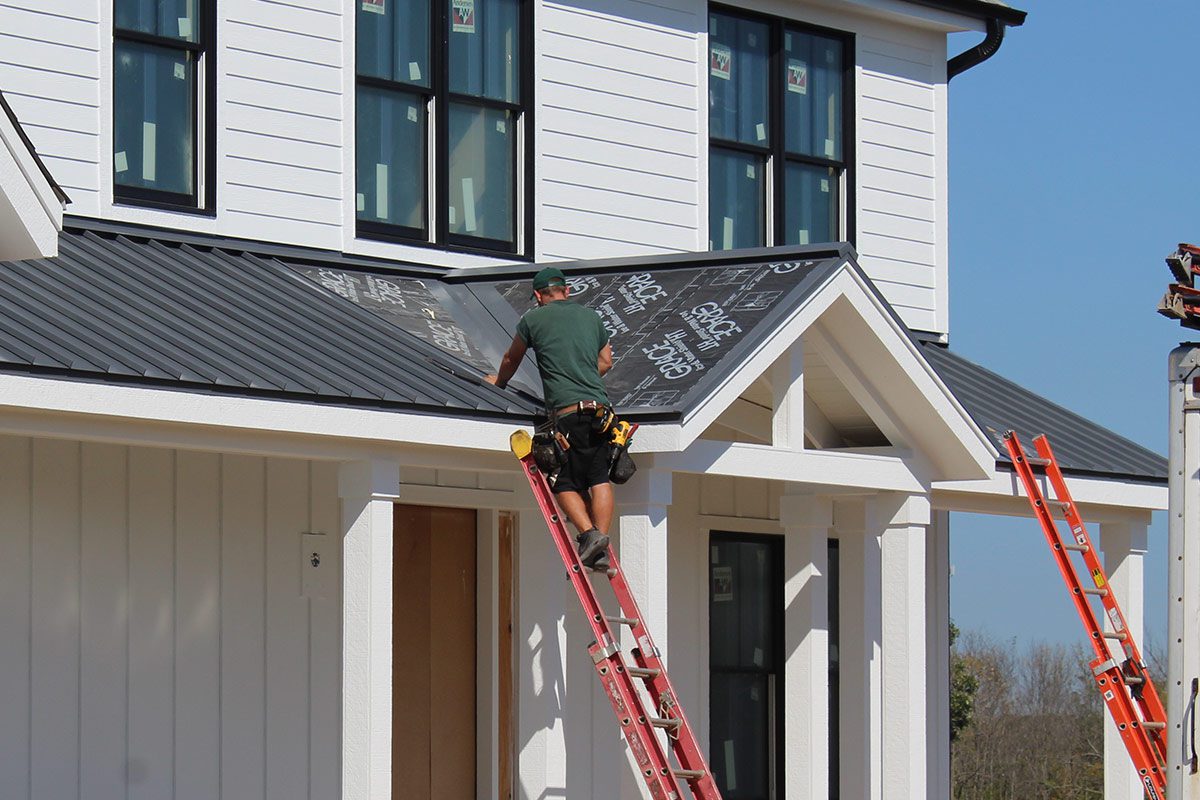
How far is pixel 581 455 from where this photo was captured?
11281 mm

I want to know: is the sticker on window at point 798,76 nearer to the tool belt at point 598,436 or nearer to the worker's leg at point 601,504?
the tool belt at point 598,436

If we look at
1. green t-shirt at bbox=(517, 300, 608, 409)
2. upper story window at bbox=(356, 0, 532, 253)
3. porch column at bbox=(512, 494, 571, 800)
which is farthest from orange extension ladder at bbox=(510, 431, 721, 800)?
upper story window at bbox=(356, 0, 532, 253)

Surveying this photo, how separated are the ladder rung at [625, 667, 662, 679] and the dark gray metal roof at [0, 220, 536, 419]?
159 cm

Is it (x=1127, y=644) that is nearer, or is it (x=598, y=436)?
(x=598, y=436)

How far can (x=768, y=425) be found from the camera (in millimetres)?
13836

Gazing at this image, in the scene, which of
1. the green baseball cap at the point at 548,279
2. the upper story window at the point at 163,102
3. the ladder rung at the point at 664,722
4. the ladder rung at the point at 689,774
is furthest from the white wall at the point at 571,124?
the ladder rung at the point at 689,774

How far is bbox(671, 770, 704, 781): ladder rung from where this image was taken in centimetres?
1066

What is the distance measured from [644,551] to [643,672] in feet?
3.12

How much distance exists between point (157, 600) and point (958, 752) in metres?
25.6

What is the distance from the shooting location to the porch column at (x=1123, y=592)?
14992 millimetres

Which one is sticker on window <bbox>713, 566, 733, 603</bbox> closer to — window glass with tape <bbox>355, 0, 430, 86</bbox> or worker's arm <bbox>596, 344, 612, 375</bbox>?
worker's arm <bbox>596, 344, 612, 375</bbox>

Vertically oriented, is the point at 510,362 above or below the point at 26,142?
below

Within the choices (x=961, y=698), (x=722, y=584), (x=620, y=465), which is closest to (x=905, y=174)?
(x=722, y=584)

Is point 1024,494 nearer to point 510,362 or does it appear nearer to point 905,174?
point 905,174
